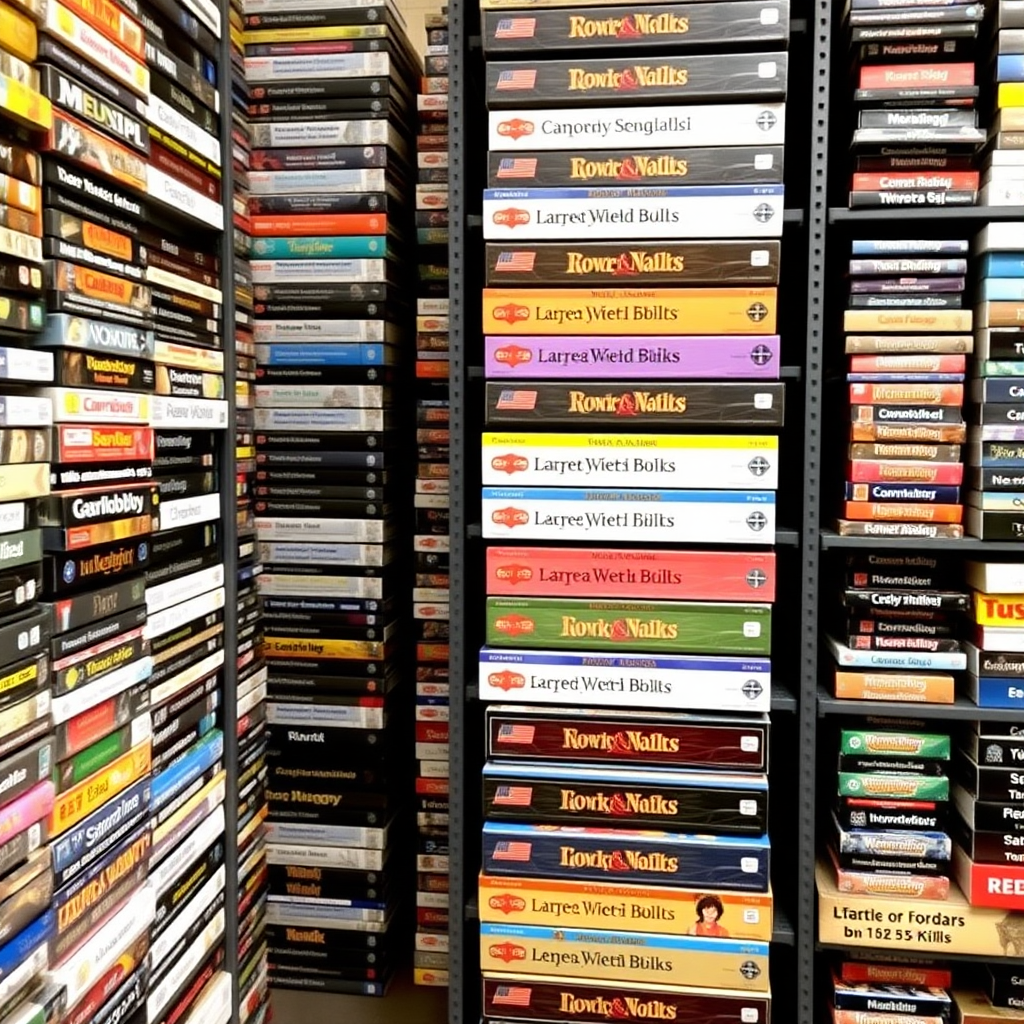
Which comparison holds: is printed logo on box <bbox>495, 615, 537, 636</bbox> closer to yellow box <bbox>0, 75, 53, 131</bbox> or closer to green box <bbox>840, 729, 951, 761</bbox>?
green box <bbox>840, 729, 951, 761</bbox>

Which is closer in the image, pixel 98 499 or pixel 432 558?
pixel 98 499

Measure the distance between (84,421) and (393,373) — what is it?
1303mm

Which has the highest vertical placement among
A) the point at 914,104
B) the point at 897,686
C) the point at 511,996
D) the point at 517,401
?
the point at 914,104

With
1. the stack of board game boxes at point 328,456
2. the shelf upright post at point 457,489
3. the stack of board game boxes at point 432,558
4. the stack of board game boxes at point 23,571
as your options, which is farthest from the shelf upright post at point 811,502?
the stack of board game boxes at point 23,571

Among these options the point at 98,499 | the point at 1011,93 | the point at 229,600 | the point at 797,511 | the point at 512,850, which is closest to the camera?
the point at 98,499

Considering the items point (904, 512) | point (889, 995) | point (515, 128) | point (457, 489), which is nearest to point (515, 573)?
point (457, 489)

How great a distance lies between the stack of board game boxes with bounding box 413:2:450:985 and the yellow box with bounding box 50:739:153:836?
1082mm

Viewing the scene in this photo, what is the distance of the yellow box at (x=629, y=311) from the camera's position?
1.72 metres

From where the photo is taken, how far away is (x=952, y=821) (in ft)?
6.01

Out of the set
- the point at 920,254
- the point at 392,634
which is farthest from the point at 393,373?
the point at 920,254

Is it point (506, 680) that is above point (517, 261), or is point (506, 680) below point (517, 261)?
below

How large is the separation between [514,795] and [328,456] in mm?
958

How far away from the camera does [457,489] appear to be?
1839 millimetres

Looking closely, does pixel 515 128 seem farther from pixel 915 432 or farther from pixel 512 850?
pixel 512 850
